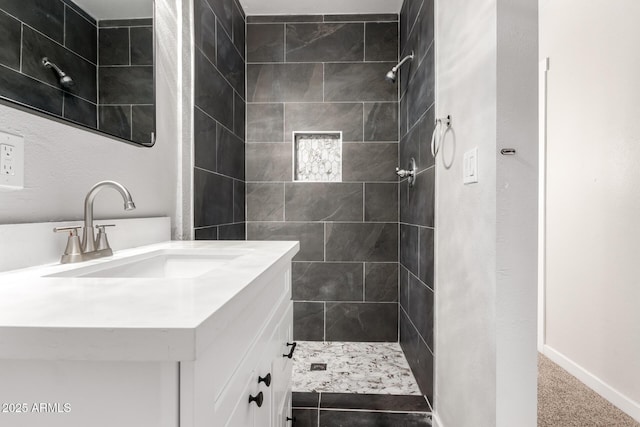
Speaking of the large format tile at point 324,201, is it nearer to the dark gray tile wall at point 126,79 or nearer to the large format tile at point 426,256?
Result: the large format tile at point 426,256

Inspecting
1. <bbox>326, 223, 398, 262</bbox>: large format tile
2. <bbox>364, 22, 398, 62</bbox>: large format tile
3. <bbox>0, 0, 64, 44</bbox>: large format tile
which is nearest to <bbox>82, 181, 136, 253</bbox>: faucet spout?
<bbox>0, 0, 64, 44</bbox>: large format tile

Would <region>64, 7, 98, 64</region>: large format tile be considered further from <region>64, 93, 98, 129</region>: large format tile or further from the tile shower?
the tile shower

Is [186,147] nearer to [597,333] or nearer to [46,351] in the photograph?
[46,351]

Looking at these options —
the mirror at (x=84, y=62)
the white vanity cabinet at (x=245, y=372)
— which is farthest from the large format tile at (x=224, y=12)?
the white vanity cabinet at (x=245, y=372)

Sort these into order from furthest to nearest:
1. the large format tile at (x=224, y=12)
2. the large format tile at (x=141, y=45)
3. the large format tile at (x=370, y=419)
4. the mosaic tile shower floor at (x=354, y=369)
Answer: the large format tile at (x=224, y=12)
the mosaic tile shower floor at (x=354, y=369)
the large format tile at (x=370, y=419)
the large format tile at (x=141, y=45)

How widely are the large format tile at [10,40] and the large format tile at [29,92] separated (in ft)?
0.07

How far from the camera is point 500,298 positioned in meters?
0.97

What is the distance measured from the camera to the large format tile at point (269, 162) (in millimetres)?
2703

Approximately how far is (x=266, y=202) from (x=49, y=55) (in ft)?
6.06

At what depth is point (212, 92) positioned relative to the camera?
1.96 meters

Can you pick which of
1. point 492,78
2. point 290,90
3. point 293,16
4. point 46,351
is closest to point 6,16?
point 46,351

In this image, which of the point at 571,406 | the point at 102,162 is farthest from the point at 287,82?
the point at 571,406

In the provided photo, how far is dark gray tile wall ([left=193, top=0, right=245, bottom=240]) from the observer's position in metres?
1.78

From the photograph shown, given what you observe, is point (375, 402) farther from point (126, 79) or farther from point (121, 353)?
point (126, 79)
